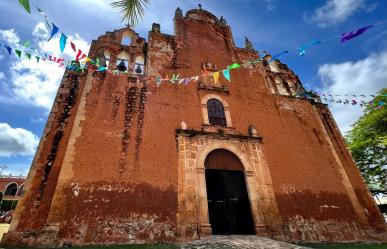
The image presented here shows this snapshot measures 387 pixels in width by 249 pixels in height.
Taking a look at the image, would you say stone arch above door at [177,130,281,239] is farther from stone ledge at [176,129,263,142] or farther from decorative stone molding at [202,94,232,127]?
decorative stone molding at [202,94,232,127]

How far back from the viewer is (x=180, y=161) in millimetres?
8781

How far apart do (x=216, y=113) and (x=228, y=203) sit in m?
4.12

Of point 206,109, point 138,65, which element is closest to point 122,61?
point 138,65

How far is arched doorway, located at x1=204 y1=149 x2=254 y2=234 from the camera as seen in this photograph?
28.1 feet

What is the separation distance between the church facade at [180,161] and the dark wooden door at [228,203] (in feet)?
0.13

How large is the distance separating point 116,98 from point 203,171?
187 inches

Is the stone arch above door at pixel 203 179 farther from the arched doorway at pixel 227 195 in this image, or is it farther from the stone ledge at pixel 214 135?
the arched doorway at pixel 227 195

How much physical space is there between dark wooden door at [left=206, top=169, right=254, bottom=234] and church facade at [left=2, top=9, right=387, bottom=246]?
0.04m

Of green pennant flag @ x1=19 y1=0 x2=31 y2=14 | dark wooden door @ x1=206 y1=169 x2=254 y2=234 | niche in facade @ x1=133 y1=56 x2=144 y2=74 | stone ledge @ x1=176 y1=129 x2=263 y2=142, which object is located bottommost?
dark wooden door @ x1=206 y1=169 x2=254 y2=234

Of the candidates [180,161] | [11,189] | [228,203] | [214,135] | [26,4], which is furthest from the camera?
[11,189]

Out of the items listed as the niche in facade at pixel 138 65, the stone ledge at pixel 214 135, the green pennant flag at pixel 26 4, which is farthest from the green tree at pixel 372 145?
the green pennant flag at pixel 26 4

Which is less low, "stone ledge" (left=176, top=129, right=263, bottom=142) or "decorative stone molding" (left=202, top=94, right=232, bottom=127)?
"decorative stone molding" (left=202, top=94, right=232, bottom=127)

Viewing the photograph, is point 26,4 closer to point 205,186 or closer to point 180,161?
point 180,161

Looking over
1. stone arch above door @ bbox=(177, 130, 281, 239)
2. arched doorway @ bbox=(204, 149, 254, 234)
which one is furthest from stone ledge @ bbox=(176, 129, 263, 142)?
arched doorway @ bbox=(204, 149, 254, 234)
